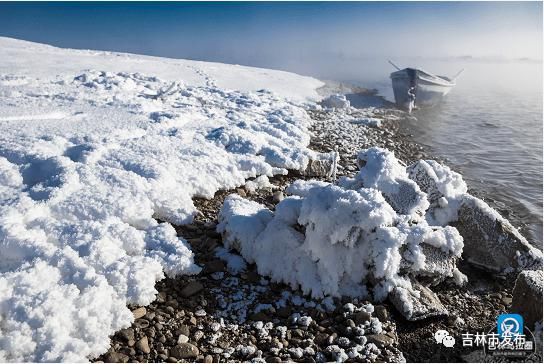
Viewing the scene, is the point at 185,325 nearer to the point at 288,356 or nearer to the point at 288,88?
the point at 288,356

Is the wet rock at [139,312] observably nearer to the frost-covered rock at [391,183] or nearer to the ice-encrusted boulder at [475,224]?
the frost-covered rock at [391,183]

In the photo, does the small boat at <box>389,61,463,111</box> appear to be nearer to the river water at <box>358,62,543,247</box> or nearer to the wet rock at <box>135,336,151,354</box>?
the river water at <box>358,62,543,247</box>

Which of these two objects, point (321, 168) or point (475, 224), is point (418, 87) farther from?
point (475, 224)

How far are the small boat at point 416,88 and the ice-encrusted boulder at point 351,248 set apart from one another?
67.3 feet

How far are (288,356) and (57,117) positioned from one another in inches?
361

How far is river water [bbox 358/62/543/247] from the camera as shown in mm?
11453

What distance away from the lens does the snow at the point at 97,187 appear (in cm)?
446

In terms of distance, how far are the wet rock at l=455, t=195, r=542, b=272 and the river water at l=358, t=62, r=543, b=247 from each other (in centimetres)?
285

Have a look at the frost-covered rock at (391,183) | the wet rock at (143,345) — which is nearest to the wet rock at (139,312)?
the wet rock at (143,345)

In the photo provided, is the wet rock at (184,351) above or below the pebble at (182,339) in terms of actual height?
below

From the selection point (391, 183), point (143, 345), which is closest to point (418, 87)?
point (391, 183)

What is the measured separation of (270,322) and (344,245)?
4.82 feet

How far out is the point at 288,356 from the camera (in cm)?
462

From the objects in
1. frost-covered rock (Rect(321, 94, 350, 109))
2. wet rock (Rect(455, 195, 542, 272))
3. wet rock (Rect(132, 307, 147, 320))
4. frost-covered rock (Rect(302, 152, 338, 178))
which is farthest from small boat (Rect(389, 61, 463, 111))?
wet rock (Rect(132, 307, 147, 320))
